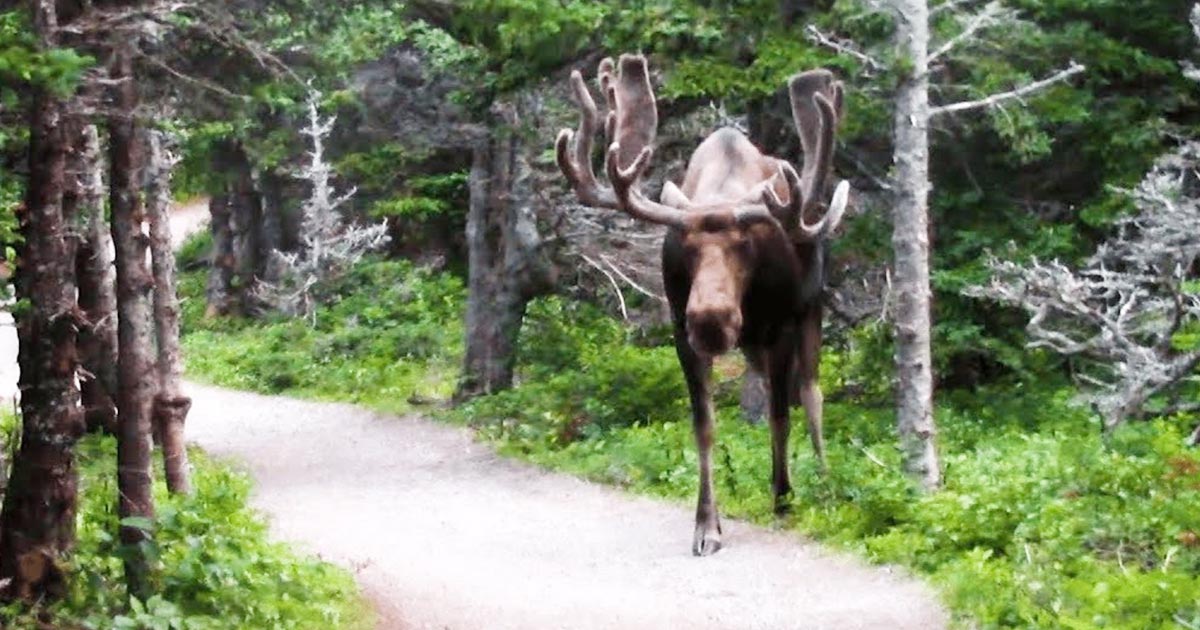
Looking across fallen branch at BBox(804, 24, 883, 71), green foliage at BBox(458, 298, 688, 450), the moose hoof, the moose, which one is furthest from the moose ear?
green foliage at BBox(458, 298, 688, 450)

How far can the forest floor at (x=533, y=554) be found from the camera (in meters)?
8.67

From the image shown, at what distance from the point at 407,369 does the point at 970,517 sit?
51.2ft

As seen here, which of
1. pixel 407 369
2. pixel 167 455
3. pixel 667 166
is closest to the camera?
pixel 167 455

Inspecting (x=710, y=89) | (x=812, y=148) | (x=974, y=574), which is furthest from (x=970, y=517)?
(x=710, y=89)

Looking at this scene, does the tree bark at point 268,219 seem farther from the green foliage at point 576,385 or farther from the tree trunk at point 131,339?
the tree trunk at point 131,339

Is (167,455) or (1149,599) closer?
(1149,599)

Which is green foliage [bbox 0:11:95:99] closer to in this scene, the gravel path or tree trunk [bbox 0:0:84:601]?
tree trunk [bbox 0:0:84:601]

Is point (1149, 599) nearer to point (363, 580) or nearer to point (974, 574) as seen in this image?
point (974, 574)

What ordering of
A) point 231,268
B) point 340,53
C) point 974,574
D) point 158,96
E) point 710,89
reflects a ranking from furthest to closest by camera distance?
1. point 231,268
2. point 710,89
3. point 340,53
4. point 158,96
5. point 974,574

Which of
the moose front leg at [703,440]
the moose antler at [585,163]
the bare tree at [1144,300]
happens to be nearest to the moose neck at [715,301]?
the moose front leg at [703,440]

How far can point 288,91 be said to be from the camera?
9.45 metres

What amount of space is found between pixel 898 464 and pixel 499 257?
8.86m

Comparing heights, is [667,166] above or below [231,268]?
above

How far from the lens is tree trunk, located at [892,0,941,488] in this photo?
1066cm
